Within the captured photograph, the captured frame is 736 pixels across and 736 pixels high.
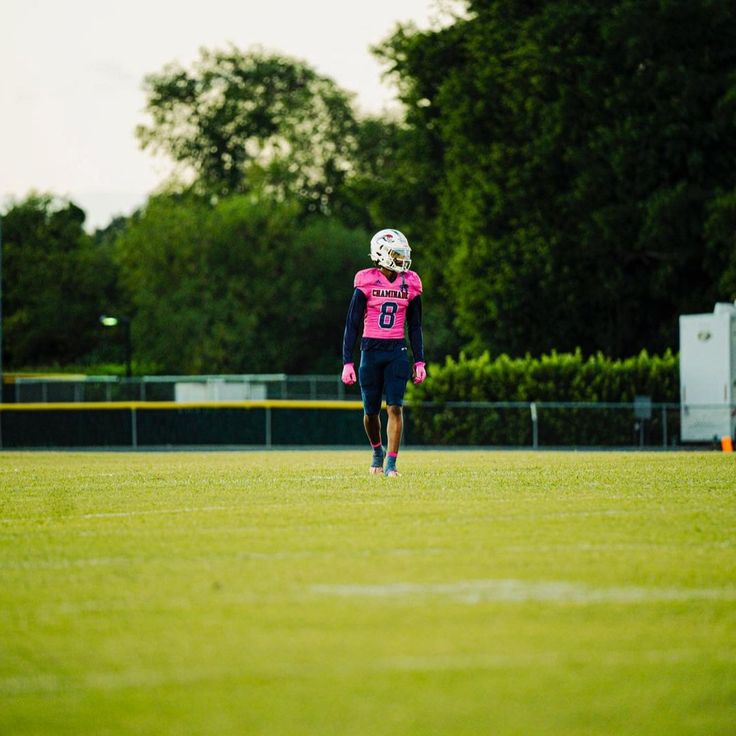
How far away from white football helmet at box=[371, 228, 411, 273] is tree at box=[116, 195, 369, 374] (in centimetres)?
5165

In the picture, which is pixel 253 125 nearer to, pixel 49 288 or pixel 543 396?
pixel 49 288

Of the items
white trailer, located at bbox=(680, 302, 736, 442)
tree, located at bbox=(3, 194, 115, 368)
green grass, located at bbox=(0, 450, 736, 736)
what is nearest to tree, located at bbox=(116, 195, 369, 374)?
tree, located at bbox=(3, 194, 115, 368)

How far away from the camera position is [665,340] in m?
43.8

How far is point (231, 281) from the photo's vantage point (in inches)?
2574

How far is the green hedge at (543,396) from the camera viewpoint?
105ft

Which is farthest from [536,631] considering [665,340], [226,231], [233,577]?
[226,231]

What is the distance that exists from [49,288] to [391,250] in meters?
66.0

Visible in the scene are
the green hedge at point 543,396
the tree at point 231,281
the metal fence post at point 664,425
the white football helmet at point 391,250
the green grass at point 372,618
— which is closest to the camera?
the green grass at point 372,618

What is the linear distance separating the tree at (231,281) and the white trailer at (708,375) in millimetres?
35816

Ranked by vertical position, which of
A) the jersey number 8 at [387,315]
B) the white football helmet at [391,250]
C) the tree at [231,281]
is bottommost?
the jersey number 8 at [387,315]

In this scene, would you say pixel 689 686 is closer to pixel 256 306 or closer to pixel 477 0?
pixel 477 0

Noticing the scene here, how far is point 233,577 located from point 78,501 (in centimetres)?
423

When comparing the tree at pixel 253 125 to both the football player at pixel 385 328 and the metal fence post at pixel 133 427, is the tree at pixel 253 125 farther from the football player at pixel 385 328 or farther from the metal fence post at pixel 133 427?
the football player at pixel 385 328

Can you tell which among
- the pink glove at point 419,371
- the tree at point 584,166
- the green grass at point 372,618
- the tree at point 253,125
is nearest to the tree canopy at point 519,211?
the tree at point 584,166
